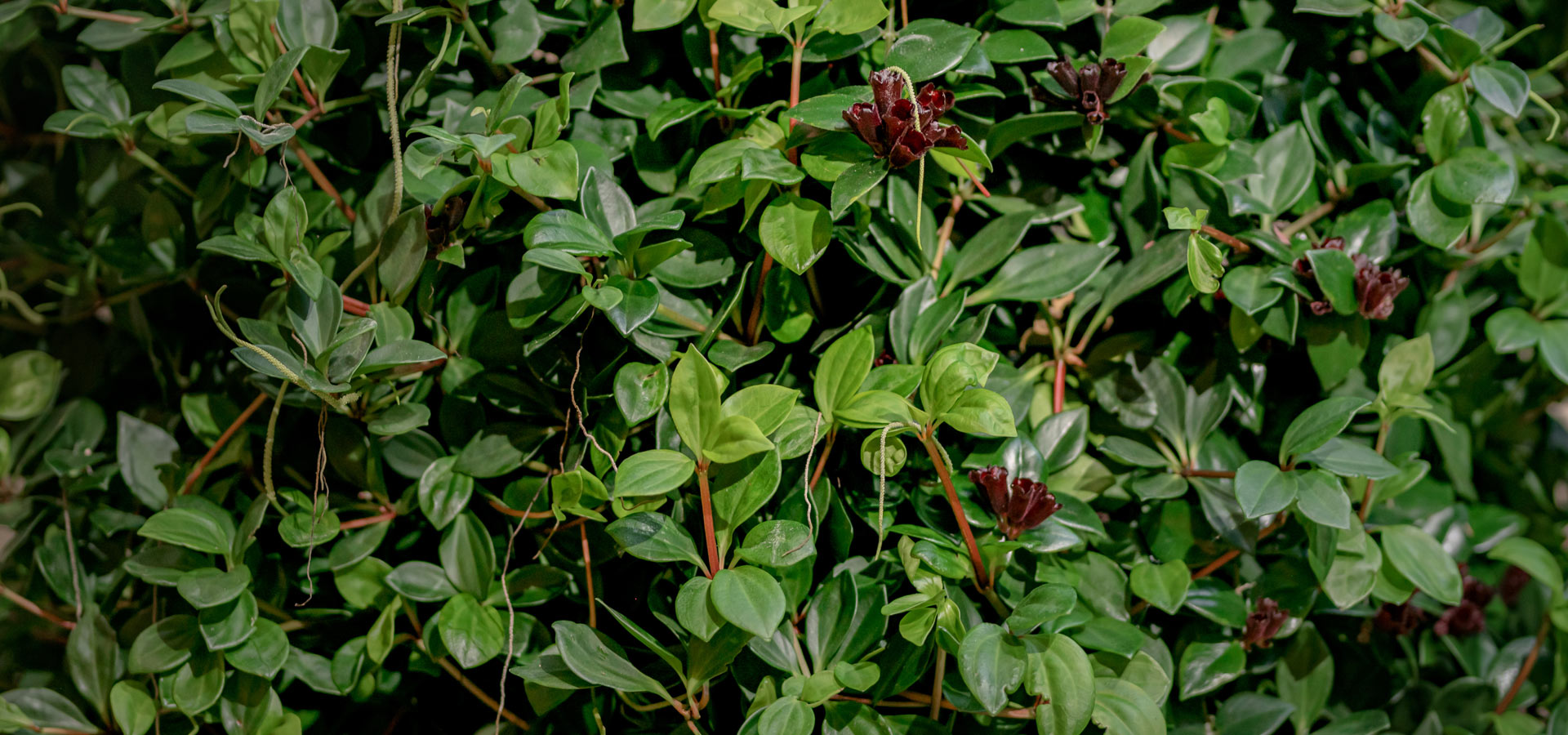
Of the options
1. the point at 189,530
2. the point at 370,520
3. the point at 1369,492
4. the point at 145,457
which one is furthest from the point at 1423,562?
the point at 145,457

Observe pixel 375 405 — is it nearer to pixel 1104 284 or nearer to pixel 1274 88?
pixel 1104 284

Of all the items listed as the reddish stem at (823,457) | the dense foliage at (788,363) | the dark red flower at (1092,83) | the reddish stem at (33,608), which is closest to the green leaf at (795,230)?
the dense foliage at (788,363)

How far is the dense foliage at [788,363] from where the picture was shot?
2.13 feet

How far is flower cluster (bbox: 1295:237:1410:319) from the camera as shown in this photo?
77 cm

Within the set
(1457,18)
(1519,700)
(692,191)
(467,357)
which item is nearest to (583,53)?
(692,191)

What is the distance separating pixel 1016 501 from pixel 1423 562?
370mm

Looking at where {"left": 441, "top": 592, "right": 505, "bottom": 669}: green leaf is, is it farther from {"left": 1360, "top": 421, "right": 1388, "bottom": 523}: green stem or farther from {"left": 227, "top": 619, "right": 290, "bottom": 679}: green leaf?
{"left": 1360, "top": 421, "right": 1388, "bottom": 523}: green stem

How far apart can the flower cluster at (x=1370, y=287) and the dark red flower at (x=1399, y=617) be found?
0.92 feet

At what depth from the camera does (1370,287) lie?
2.51 feet

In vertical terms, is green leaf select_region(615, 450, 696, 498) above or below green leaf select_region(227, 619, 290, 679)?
above

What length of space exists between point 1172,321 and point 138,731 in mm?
879

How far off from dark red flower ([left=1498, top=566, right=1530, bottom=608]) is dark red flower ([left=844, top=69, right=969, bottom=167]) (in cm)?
92

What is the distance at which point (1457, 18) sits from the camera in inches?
35.5

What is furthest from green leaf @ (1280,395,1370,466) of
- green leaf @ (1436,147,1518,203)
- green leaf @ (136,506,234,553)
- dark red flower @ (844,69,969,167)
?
green leaf @ (136,506,234,553)
